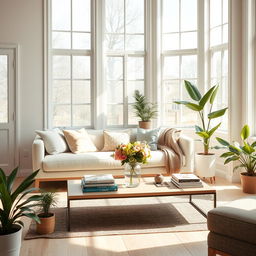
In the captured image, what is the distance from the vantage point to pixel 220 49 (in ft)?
20.6

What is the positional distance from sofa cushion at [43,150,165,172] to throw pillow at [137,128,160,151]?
1.40 ft

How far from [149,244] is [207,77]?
3928 millimetres

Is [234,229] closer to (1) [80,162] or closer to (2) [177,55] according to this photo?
(1) [80,162]

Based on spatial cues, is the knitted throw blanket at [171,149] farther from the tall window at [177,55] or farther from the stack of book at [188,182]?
the stack of book at [188,182]

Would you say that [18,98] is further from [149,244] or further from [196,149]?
[149,244]

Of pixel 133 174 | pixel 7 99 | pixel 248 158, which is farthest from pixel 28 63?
pixel 248 158

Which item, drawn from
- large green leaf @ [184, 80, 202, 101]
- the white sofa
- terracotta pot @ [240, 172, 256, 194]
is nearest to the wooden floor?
the white sofa

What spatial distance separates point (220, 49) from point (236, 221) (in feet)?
13.8

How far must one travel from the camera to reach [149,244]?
3377 mm

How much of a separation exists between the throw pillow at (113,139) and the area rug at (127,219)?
137cm

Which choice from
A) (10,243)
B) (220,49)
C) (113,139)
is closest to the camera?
(10,243)

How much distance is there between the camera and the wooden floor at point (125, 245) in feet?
10.4

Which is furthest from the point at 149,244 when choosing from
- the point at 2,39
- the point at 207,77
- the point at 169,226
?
the point at 2,39

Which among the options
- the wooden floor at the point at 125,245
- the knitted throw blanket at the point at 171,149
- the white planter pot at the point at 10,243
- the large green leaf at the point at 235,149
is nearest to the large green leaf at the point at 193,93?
the knitted throw blanket at the point at 171,149
